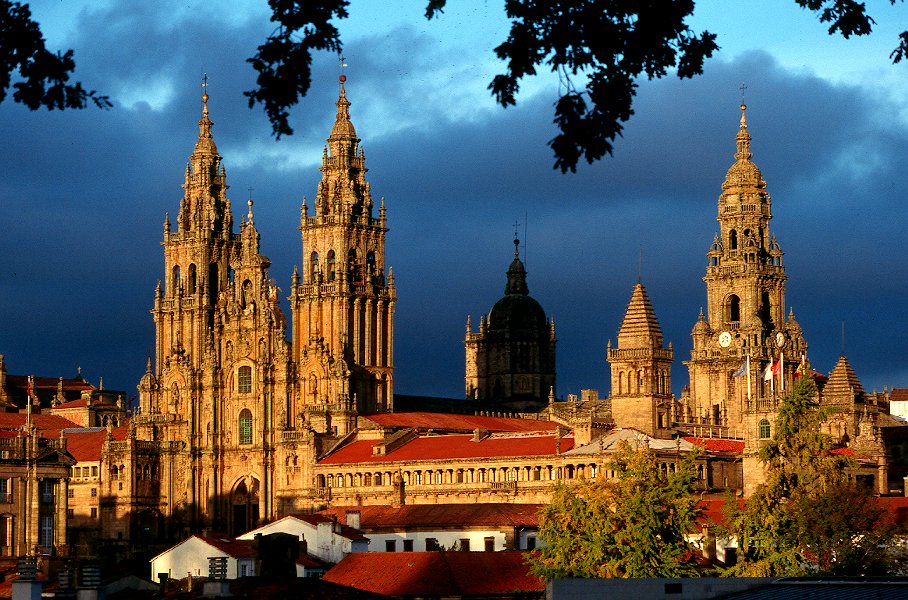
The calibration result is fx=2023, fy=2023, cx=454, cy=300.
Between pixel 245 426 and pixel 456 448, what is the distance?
26532mm

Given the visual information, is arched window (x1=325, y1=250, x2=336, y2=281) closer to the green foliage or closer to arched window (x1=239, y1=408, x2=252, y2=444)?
arched window (x1=239, y1=408, x2=252, y2=444)

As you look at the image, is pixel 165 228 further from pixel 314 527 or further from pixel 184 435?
pixel 314 527

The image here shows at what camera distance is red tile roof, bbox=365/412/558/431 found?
14762 cm

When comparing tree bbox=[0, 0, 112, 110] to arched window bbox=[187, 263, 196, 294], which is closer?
tree bbox=[0, 0, 112, 110]

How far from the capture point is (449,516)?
120 m

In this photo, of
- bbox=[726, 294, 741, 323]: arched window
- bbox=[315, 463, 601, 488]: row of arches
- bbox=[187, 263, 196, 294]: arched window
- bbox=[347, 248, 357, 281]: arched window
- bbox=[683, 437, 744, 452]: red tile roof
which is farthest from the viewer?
bbox=[726, 294, 741, 323]: arched window

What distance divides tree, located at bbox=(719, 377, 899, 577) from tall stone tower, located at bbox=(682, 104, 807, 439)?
68.3 metres

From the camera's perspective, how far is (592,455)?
12250cm

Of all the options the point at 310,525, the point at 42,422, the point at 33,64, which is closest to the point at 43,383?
the point at 42,422

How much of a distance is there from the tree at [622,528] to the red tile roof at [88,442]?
6917 cm

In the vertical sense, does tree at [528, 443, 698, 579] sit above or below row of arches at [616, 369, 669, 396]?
below

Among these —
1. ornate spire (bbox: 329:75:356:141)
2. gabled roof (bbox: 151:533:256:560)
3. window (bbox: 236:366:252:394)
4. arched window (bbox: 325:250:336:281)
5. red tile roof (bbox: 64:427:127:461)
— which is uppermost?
ornate spire (bbox: 329:75:356:141)

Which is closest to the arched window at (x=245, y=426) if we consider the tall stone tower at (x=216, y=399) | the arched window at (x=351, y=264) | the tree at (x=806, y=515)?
the tall stone tower at (x=216, y=399)

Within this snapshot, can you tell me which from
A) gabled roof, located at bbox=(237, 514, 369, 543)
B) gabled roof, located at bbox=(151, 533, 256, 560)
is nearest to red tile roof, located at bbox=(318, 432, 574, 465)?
gabled roof, located at bbox=(237, 514, 369, 543)
